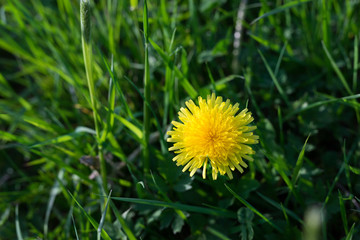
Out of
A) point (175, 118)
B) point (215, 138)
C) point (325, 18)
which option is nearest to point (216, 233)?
point (215, 138)

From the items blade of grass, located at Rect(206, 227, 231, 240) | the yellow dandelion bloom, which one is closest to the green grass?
blade of grass, located at Rect(206, 227, 231, 240)

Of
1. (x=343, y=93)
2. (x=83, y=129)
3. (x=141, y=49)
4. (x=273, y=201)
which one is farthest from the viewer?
(x=141, y=49)

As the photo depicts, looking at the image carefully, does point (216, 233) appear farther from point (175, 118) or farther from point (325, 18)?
point (325, 18)

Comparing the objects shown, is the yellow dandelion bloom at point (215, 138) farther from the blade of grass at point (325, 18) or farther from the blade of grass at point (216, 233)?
the blade of grass at point (325, 18)

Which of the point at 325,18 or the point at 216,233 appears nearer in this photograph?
the point at 216,233

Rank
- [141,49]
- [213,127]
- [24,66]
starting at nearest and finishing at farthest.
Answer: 1. [213,127]
2. [141,49]
3. [24,66]

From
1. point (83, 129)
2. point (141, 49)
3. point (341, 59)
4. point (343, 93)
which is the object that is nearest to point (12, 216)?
point (83, 129)

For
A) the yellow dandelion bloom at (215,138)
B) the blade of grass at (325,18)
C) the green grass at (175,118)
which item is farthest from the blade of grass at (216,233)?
the blade of grass at (325,18)

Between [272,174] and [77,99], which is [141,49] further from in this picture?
[272,174]

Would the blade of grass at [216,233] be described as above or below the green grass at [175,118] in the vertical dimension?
below
